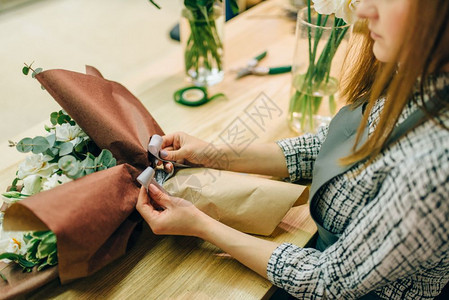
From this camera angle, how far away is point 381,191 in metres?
0.63

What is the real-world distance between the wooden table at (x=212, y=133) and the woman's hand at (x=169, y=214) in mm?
69

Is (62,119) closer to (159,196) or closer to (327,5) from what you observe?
(159,196)

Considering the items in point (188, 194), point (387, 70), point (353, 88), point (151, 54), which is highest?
point (387, 70)

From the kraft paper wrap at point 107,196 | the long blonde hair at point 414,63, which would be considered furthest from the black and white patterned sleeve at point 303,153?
the long blonde hair at point 414,63

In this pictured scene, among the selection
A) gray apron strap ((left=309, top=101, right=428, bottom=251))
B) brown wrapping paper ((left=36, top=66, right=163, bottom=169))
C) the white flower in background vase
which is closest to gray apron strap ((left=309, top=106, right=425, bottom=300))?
gray apron strap ((left=309, top=101, right=428, bottom=251))

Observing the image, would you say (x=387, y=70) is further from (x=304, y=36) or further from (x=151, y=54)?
(x=151, y=54)

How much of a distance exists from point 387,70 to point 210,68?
2.57ft

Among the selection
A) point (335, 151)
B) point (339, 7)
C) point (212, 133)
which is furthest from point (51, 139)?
point (339, 7)

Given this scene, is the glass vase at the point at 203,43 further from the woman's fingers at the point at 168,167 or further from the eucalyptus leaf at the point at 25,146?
the eucalyptus leaf at the point at 25,146

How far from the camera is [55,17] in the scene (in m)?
2.90

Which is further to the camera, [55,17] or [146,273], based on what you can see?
[55,17]

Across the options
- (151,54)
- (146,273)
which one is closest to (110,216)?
(146,273)

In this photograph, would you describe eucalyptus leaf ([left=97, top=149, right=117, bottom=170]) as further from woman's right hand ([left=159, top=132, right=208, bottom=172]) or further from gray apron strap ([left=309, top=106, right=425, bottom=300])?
gray apron strap ([left=309, top=106, right=425, bottom=300])

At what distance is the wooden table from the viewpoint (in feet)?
2.46
